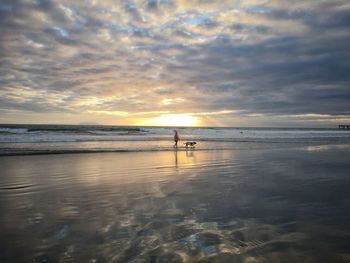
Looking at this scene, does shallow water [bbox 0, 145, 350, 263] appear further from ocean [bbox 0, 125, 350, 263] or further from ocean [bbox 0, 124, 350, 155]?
ocean [bbox 0, 124, 350, 155]

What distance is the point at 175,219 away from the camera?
5.49m

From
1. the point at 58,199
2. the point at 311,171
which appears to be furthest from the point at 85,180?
the point at 311,171

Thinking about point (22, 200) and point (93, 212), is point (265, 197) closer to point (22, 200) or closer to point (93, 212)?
point (93, 212)

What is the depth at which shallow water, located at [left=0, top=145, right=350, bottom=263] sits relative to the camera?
4.00 metres

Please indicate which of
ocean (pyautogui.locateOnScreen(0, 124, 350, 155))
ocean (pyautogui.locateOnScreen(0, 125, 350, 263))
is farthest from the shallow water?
ocean (pyautogui.locateOnScreen(0, 124, 350, 155))

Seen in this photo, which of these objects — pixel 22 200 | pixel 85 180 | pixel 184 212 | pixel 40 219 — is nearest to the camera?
pixel 40 219

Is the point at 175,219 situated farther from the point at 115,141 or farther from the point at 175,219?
the point at 115,141

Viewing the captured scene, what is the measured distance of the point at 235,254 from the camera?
12.9ft

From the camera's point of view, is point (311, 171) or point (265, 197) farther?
point (311, 171)

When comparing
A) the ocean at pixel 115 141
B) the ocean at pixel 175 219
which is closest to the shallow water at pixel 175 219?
the ocean at pixel 175 219

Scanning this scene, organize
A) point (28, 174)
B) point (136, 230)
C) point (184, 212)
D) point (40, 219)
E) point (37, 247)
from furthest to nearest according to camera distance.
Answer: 1. point (28, 174)
2. point (184, 212)
3. point (40, 219)
4. point (136, 230)
5. point (37, 247)

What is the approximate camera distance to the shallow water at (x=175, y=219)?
3998mm

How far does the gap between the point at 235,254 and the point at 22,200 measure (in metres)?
5.74

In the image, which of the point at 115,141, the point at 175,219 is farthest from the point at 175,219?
the point at 115,141
